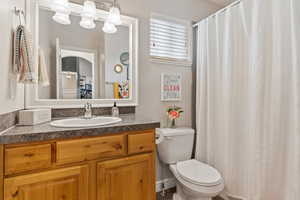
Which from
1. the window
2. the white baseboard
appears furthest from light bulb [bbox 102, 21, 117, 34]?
the white baseboard

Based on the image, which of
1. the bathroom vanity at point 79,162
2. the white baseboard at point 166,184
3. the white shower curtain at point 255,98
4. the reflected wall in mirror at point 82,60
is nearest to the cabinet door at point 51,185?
the bathroom vanity at point 79,162

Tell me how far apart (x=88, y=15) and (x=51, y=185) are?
140 cm

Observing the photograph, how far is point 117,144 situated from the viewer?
1157mm

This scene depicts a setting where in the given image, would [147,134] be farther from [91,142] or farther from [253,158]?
[253,158]

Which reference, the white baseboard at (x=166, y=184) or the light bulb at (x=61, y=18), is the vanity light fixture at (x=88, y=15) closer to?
the light bulb at (x=61, y=18)

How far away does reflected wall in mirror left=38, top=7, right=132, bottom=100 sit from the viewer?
1.48 m

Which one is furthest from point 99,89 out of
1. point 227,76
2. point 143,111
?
point 227,76

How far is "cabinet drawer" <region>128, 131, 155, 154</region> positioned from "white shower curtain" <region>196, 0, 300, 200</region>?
0.88 m

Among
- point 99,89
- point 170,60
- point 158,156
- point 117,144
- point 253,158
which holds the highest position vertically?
point 170,60

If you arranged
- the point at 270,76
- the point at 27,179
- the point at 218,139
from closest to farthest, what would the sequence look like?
the point at 27,179 → the point at 270,76 → the point at 218,139

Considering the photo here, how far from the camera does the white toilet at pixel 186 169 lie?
1.40 m

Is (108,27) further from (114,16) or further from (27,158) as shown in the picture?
(27,158)

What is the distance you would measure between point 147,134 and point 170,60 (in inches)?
44.1

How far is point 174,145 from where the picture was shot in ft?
5.92
